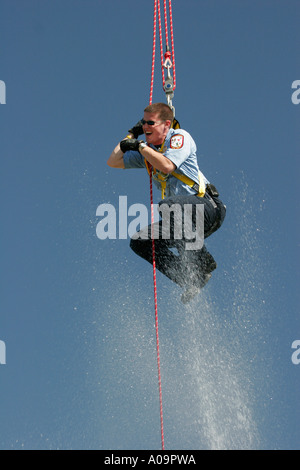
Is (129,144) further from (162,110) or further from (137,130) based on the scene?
(162,110)

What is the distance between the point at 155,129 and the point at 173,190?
0.85 meters

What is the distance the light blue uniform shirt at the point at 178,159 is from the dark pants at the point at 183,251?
250 millimetres

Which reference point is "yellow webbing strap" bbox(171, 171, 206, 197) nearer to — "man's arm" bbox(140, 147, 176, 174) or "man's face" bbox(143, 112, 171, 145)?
"man's arm" bbox(140, 147, 176, 174)

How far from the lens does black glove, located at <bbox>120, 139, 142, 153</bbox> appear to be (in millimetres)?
12109

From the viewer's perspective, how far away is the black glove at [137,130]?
12.4 meters

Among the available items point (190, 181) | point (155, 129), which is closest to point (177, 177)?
point (190, 181)

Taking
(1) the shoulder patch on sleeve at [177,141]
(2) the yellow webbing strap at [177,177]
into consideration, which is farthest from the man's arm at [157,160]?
(2) the yellow webbing strap at [177,177]

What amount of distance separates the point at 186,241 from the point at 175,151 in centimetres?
122

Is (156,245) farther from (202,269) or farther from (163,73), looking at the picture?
(163,73)

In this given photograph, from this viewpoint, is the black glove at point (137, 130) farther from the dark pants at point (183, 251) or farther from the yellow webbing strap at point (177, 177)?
the dark pants at point (183, 251)

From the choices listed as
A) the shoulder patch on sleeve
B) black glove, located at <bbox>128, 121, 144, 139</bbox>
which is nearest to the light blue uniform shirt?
the shoulder patch on sleeve

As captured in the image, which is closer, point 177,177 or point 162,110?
point 162,110

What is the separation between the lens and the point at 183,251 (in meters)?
12.6

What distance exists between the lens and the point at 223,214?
12773 millimetres
